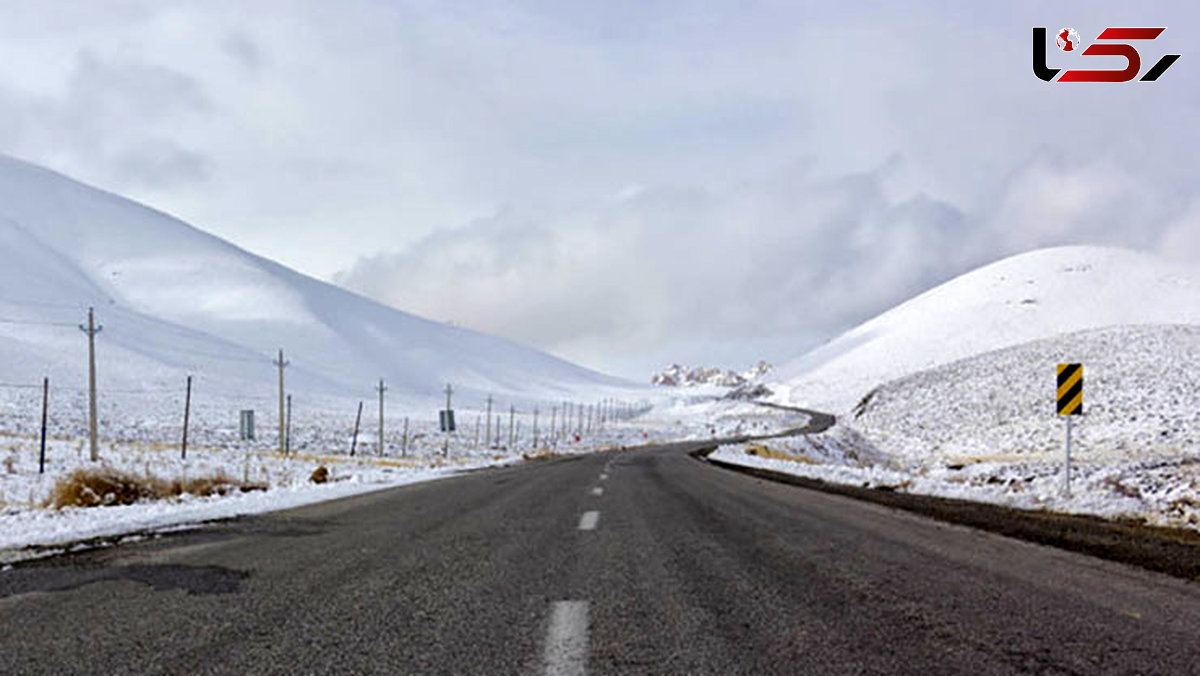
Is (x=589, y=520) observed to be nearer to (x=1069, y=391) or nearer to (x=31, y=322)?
(x=1069, y=391)

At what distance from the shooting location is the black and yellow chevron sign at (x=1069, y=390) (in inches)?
669

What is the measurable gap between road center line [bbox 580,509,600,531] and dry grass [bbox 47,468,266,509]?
942cm

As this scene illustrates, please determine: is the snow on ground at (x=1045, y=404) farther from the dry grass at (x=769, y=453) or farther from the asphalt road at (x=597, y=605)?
the asphalt road at (x=597, y=605)

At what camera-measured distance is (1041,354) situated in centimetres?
10694

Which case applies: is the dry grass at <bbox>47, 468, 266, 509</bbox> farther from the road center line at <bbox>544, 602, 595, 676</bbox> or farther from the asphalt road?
the road center line at <bbox>544, 602, 595, 676</bbox>

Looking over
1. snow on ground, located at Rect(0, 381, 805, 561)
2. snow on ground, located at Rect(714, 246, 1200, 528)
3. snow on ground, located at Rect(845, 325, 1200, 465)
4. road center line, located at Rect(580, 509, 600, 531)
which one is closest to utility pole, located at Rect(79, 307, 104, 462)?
snow on ground, located at Rect(0, 381, 805, 561)

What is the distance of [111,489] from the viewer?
17.4 metres

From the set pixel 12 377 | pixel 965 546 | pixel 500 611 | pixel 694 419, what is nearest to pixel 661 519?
pixel 965 546

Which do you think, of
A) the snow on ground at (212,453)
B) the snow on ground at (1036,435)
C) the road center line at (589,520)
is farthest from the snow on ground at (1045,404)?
the road center line at (589,520)

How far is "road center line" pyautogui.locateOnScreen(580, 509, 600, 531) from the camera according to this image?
423 inches

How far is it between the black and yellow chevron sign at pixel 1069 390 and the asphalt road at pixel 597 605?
7.90m

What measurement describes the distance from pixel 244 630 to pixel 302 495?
14.3 metres

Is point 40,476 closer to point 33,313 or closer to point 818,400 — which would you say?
point 818,400

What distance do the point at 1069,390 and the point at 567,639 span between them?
15.0 metres
